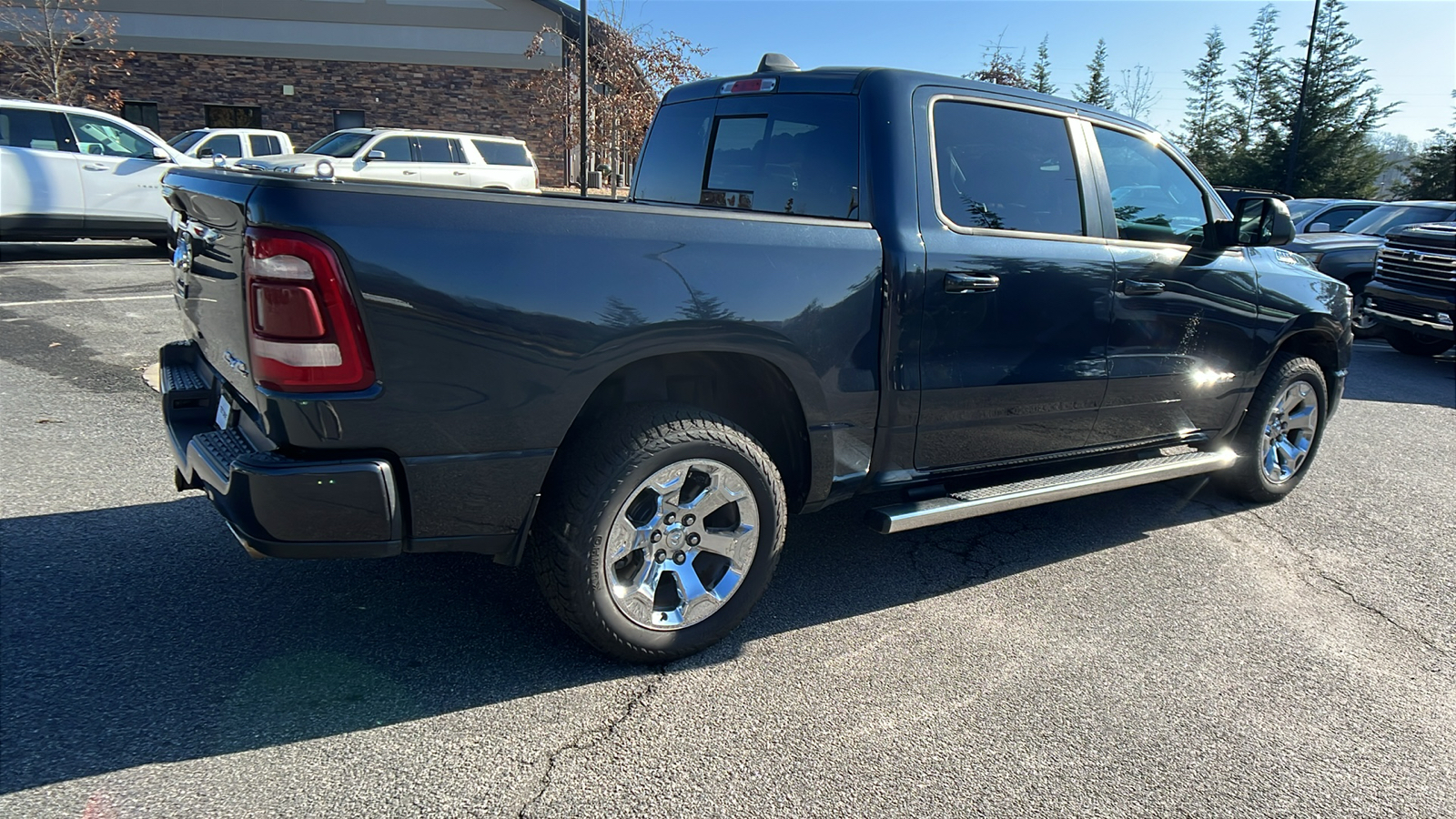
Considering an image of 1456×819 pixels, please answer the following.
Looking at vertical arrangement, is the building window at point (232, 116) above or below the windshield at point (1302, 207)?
above

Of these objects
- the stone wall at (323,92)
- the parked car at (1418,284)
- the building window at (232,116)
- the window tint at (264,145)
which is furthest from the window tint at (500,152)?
the parked car at (1418,284)

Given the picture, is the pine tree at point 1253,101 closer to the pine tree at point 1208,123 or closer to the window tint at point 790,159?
the pine tree at point 1208,123

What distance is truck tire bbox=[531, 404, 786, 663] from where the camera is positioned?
281cm

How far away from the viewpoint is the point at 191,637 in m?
3.00

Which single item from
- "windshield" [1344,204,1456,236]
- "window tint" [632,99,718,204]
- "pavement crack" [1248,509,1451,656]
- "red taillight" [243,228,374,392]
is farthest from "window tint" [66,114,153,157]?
"windshield" [1344,204,1456,236]

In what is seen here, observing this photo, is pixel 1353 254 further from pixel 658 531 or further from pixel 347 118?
pixel 347 118

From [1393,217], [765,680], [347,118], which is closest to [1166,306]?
[765,680]

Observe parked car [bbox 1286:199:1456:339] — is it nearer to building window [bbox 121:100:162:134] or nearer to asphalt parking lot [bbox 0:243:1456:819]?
asphalt parking lot [bbox 0:243:1456:819]

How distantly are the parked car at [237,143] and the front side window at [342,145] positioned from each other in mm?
1226

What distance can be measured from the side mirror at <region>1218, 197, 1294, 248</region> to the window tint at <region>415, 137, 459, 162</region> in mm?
15517

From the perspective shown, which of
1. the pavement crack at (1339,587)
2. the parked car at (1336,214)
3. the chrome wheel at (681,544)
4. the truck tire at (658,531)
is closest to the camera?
the truck tire at (658,531)

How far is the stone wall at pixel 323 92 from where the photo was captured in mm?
25781

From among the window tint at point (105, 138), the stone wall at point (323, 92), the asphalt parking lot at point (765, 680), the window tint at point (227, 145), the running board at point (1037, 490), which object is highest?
the stone wall at point (323, 92)

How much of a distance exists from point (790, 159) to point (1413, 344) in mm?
11024
